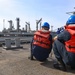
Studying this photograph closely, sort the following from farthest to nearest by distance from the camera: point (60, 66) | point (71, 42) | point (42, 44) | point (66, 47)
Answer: point (42, 44), point (60, 66), point (66, 47), point (71, 42)

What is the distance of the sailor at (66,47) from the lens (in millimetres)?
6016

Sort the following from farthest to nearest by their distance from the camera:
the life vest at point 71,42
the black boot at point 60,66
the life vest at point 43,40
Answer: the life vest at point 43,40, the black boot at point 60,66, the life vest at point 71,42

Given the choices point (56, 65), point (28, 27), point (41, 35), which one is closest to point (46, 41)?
point (41, 35)

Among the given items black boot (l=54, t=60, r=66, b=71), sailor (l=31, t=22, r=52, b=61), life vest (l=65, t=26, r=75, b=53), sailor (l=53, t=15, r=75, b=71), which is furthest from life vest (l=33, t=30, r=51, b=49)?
life vest (l=65, t=26, r=75, b=53)

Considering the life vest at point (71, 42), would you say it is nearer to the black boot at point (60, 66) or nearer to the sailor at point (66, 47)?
the sailor at point (66, 47)

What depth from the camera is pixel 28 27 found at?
65.8m

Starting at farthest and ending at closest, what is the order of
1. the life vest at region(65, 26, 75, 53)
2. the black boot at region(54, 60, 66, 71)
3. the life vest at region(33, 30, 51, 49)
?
the life vest at region(33, 30, 51, 49) → the black boot at region(54, 60, 66, 71) → the life vest at region(65, 26, 75, 53)

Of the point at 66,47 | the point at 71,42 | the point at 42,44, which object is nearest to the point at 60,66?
the point at 66,47

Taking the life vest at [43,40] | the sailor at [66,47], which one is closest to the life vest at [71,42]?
the sailor at [66,47]

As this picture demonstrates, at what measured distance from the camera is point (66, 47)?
618cm

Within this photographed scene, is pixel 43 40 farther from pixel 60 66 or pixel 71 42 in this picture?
pixel 71 42

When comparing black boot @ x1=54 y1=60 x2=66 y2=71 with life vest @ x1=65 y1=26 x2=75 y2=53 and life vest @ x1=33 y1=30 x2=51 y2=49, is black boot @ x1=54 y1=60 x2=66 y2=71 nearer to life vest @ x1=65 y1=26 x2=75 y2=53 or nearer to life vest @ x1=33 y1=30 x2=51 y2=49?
life vest @ x1=65 y1=26 x2=75 y2=53

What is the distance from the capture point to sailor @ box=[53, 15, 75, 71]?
6.02 meters

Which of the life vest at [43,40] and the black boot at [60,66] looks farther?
the life vest at [43,40]
